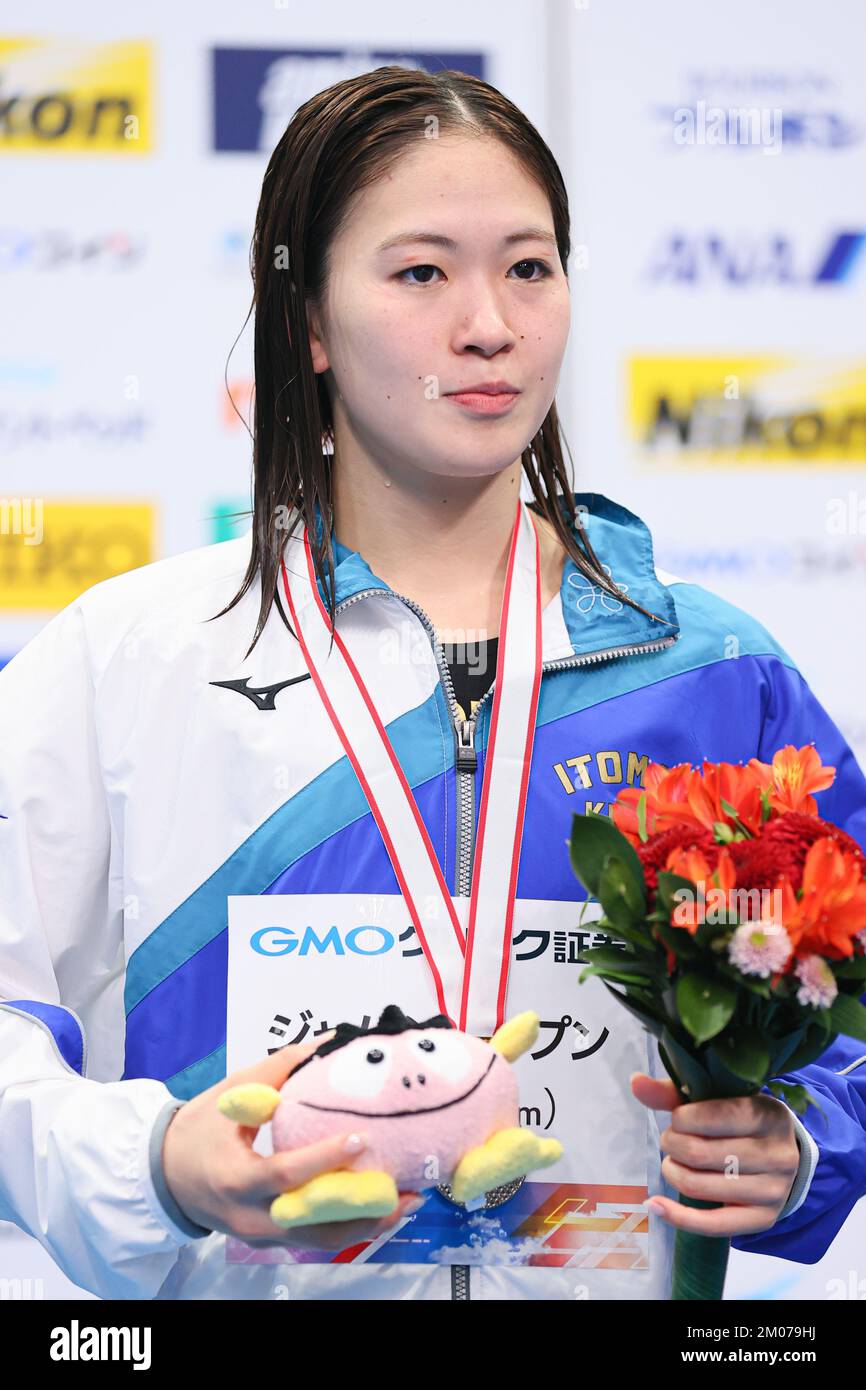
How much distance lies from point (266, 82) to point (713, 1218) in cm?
205

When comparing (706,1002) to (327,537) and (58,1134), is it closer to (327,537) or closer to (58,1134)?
(58,1134)

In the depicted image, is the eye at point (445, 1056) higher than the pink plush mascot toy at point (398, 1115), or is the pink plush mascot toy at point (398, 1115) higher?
the eye at point (445, 1056)

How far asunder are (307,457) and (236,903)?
1.65 ft

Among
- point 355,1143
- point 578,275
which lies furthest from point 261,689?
point 578,275

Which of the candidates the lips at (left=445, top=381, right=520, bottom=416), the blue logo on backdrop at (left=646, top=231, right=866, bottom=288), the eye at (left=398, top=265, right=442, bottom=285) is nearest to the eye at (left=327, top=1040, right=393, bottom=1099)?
the lips at (left=445, top=381, right=520, bottom=416)

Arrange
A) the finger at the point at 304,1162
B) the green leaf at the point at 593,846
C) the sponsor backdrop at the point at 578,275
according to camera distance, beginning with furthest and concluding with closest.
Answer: the sponsor backdrop at the point at 578,275 < the green leaf at the point at 593,846 < the finger at the point at 304,1162

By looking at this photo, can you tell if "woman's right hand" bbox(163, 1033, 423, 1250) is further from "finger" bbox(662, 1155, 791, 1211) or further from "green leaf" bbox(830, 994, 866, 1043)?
"green leaf" bbox(830, 994, 866, 1043)

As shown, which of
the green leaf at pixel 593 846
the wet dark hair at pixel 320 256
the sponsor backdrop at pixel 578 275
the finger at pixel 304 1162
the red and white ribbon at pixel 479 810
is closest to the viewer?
the finger at pixel 304 1162

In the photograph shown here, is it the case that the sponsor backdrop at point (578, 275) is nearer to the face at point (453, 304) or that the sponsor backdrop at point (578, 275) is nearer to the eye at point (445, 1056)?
the face at point (453, 304)

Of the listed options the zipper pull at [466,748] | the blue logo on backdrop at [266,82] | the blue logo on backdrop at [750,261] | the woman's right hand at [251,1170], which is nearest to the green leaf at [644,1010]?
the woman's right hand at [251,1170]

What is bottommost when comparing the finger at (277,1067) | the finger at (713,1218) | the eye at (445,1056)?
the finger at (713,1218)

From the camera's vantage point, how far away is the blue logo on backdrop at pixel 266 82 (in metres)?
2.69

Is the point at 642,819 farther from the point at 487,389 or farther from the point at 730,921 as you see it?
the point at 487,389
